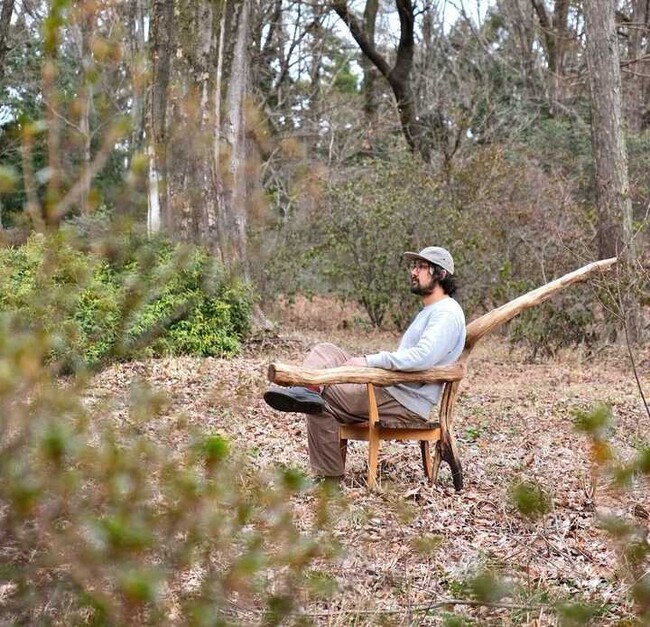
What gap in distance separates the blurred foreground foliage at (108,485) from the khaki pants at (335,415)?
4152 mm

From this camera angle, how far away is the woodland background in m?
Result: 1.63

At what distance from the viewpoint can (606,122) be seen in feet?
45.9

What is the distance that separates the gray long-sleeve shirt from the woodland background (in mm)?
575

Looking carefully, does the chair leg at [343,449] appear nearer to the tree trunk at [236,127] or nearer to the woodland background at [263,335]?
the woodland background at [263,335]

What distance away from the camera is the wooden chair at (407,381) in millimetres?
5676

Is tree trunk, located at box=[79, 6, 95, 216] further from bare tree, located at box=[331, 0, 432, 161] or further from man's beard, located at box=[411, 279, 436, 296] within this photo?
bare tree, located at box=[331, 0, 432, 161]

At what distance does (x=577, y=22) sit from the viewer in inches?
1168

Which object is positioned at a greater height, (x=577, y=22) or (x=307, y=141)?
(x=577, y=22)

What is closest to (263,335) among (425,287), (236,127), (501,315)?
(236,127)

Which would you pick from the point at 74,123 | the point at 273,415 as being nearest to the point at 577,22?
the point at 273,415

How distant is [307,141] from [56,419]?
26.0 meters

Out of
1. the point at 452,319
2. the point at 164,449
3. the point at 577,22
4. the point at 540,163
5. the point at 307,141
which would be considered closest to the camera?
the point at 164,449

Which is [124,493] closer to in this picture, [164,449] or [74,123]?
[164,449]

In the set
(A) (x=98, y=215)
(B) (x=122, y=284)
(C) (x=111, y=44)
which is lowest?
(B) (x=122, y=284)
